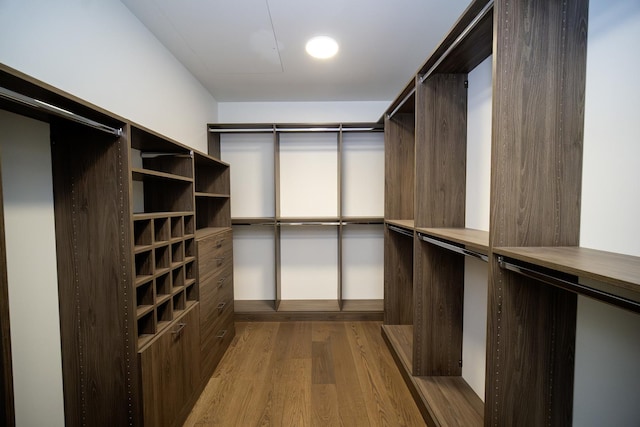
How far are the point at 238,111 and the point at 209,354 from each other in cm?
259

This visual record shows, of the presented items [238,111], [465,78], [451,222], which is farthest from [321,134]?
[451,222]

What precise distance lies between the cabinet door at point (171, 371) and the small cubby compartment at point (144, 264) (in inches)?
13.2

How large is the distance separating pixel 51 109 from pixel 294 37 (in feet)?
5.23

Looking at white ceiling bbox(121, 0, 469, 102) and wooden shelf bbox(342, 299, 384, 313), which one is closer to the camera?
white ceiling bbox(121, 0, 469, 102)

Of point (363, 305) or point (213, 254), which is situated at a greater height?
point (213, 254)

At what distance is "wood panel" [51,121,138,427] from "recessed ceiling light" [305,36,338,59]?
1.54m

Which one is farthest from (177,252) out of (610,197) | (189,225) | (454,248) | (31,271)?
(610,197)

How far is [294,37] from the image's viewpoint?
77.0 inches

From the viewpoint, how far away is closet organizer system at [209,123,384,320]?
127 inches

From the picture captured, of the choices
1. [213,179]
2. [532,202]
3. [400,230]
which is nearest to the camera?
[532,202]

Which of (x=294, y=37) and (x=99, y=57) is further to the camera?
(x=294, y=37)

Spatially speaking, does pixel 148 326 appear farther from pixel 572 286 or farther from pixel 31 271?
pixel 572 286

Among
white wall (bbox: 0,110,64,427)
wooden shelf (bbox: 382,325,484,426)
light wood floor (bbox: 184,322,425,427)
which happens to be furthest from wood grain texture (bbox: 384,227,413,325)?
white wall (bbox: 0,110,64,427)

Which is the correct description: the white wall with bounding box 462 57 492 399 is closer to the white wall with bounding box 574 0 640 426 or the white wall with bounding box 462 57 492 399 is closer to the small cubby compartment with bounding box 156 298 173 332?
the white wall with bounding box 574 0 640 426
